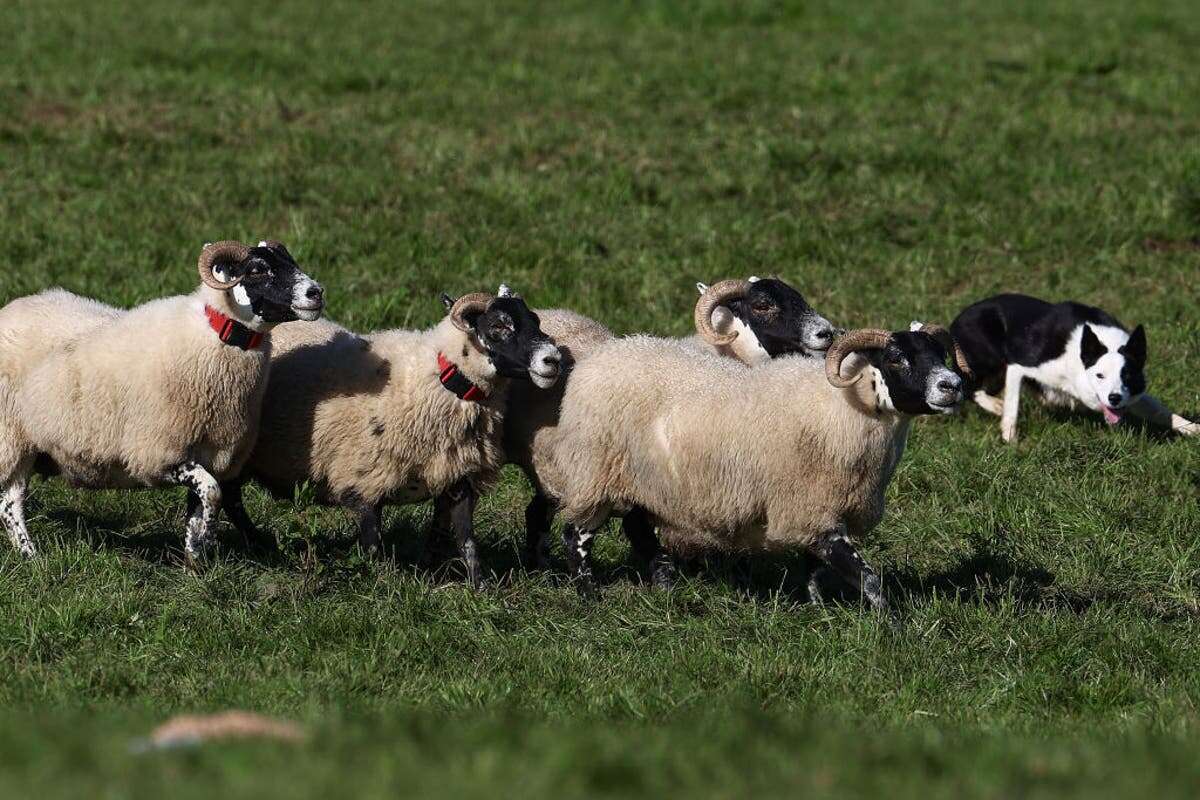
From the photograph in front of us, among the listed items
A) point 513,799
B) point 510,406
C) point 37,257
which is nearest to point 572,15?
point 37,257

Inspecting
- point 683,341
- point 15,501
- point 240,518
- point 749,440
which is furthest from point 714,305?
point 15,501

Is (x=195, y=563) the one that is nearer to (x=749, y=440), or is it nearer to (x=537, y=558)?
(x=537, y=558)

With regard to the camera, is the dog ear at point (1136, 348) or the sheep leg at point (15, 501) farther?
the dog ear at point (1136, 348)

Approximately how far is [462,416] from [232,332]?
4.08ft

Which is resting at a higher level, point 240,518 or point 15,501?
point 15,501

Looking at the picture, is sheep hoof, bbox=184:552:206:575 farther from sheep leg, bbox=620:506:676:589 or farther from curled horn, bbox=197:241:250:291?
sheep leg, bbox=620:506:676:589

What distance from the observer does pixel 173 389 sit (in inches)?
349

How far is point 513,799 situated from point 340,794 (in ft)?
1.40

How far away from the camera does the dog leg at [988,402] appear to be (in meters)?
12.7

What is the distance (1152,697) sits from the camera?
7.48 metres

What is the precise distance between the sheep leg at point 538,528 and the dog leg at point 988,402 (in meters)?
4.18

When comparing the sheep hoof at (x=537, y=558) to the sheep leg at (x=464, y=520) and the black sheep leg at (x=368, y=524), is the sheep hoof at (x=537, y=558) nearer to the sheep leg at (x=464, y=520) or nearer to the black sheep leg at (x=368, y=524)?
the sheep leg at (x=464, y=520)

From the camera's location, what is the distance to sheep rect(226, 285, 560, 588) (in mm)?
9047

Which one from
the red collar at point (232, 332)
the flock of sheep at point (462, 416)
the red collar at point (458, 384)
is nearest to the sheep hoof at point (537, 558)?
the flock of sheep at point (462, 416)
